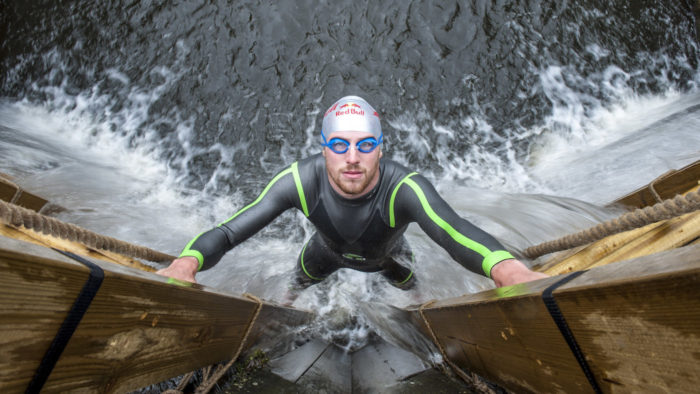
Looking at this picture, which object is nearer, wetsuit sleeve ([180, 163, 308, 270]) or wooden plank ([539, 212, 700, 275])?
wooden plank ([539, 212, 700, 275])

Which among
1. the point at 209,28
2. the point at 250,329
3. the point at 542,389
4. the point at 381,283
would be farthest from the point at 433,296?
the point at 209,28

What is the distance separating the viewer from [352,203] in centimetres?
279

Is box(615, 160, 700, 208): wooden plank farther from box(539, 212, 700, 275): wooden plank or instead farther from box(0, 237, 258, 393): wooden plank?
box(0, 237, 258, 393): wooden plank

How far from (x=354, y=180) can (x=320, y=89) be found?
396 cm

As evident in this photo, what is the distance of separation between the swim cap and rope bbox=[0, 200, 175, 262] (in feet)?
4.62

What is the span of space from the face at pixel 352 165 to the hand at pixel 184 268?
3.50ft

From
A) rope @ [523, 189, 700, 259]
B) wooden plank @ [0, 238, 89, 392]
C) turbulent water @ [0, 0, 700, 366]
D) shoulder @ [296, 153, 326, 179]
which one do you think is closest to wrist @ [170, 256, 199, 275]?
shoulder @ [296, 153, 326, 179]

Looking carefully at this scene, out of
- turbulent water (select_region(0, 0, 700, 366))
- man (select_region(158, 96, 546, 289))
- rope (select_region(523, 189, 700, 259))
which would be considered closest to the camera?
rope (select_region(523, 189, 700, 259))

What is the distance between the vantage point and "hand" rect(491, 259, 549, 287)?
1657 mm

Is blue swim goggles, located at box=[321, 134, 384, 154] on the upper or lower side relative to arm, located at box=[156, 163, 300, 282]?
upper

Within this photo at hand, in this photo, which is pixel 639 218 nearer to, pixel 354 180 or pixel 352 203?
pixel 354 180

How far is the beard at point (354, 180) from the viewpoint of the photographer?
2592 mm

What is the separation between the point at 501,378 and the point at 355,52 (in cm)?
579

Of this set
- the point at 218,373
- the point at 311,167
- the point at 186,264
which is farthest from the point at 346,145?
the point at 218,373
